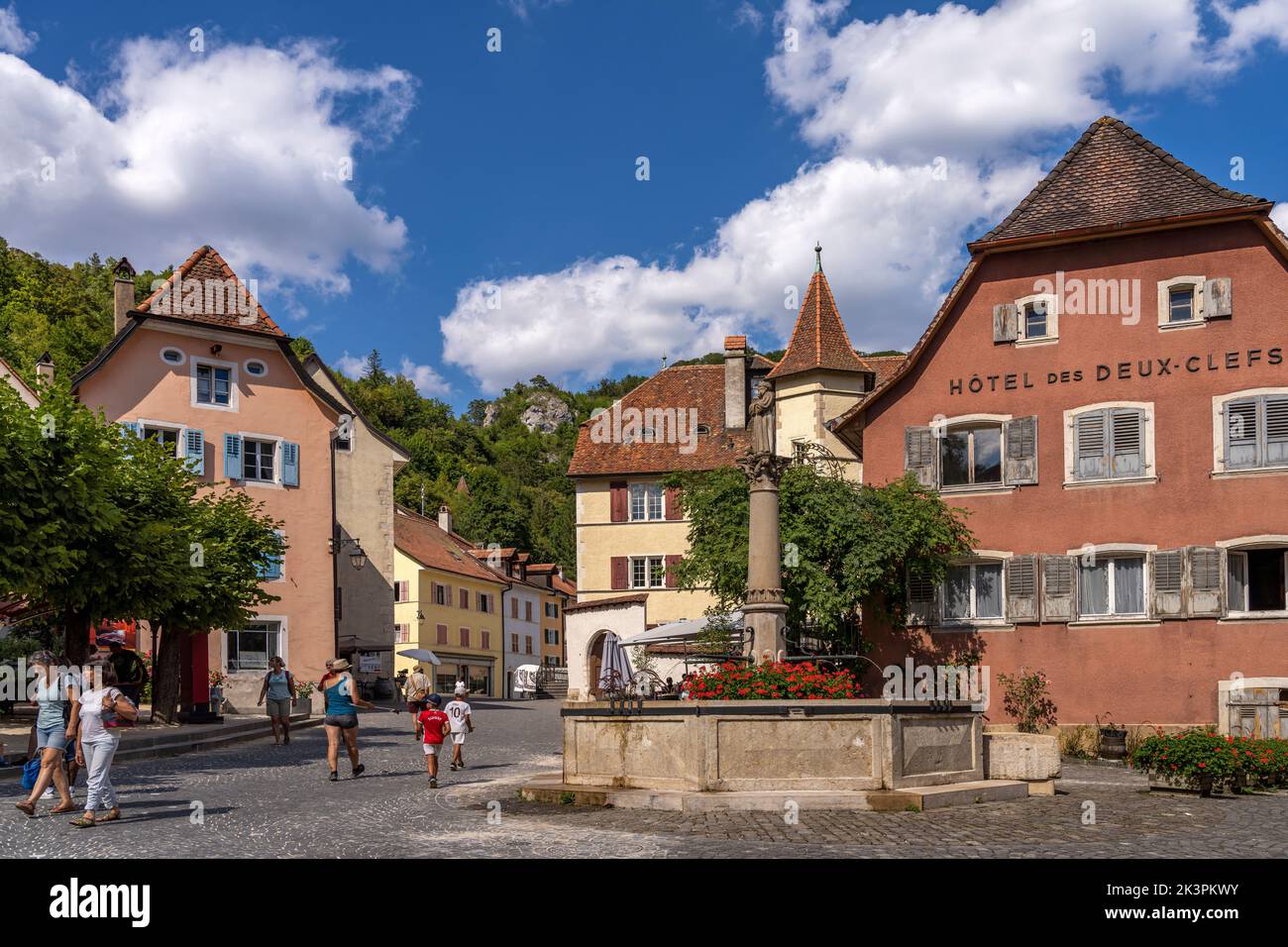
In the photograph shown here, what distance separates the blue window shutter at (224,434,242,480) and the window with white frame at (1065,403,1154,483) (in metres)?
21.2

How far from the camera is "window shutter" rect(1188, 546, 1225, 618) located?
24219 millimetres

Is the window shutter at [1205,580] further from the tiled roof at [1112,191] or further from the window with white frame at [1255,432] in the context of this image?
the tiled roof at [1112,191]

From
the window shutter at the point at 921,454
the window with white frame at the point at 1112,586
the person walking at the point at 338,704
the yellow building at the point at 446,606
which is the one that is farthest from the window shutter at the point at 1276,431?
the yellow building at the point at 446,606

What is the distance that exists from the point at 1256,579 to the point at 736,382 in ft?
81.9

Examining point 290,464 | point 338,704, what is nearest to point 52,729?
point 338,704

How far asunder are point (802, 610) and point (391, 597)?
21.8m

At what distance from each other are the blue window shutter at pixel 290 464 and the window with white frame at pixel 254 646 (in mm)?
3831

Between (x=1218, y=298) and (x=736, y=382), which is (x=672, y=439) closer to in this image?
(x=736, y=382)

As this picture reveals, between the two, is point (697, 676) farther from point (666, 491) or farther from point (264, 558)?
point (666, 491)

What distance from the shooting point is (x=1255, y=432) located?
24.5 m

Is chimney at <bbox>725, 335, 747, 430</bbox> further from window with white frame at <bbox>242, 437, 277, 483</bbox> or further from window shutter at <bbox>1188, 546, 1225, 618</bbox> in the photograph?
window shutter at <bbox>1188, 546, 1225, 618</bbox>

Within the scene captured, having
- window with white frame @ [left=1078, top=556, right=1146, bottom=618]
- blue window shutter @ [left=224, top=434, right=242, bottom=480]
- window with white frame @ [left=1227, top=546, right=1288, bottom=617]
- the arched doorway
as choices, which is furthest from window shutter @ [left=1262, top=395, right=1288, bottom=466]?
the arched doorway

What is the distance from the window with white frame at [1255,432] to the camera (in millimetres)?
24250

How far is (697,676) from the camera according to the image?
16.6 metres
